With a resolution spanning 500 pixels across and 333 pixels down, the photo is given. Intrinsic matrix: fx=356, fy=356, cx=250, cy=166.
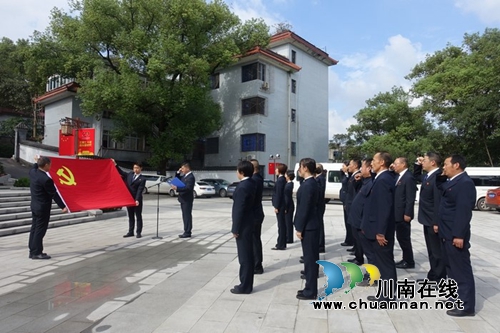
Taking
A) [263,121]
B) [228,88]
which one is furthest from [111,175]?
[228,88]

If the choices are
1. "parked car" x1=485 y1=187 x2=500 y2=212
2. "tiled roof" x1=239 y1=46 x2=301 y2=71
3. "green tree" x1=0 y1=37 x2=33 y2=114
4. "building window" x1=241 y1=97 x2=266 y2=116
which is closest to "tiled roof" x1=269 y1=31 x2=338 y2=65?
"tiled roof" x1=239 y1=46 x2=301 y2=71

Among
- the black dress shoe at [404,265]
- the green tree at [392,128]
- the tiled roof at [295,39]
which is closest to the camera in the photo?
the black dress shoe at [404,265]

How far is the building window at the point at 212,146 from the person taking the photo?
33.4 m

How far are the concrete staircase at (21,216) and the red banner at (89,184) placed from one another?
2647 mm

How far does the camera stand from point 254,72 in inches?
1180

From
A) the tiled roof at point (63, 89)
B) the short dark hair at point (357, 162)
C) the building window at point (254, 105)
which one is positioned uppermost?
the tiled roof at point (63, 89)

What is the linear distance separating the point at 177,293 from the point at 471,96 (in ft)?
85.5

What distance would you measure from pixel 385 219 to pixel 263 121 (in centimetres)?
2633

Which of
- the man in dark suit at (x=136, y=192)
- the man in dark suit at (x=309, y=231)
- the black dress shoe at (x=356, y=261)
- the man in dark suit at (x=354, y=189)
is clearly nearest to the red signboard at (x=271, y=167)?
the man in dark suit at (x=136, y=192)

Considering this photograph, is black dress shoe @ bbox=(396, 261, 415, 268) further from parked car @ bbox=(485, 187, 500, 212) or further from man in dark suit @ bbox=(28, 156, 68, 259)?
parked car @ bbox=(485, 187, 500, 212)

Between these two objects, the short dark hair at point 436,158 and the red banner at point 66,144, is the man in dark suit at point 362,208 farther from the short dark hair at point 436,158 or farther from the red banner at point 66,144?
the red banner at point 66,144

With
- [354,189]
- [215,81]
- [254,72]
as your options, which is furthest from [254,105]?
[354,189]

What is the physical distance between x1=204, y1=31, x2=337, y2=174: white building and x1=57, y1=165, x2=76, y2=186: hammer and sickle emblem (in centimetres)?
2234

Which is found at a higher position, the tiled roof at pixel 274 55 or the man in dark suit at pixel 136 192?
the tiled roof at pixel 274 55
